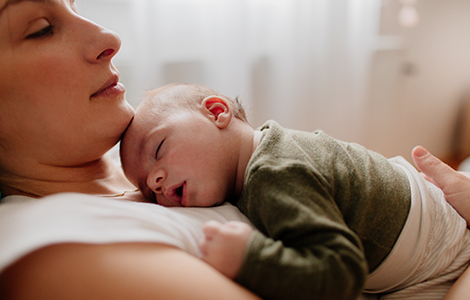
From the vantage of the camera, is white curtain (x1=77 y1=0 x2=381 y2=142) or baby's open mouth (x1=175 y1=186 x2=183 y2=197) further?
white curtain (x1=77 y1=0 x2=381 y2=142)

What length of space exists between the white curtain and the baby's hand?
1.41m

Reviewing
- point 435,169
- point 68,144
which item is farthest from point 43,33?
point 435,169

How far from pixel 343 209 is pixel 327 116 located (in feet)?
5.85

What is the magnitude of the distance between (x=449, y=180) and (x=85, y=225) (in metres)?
0.95

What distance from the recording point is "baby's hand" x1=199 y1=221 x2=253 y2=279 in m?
0.63

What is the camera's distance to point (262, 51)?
2232 mm

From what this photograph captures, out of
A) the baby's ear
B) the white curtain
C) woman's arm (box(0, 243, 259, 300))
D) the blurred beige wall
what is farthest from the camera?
the blurred beige wall

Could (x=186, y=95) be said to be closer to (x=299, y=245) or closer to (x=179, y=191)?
(x=179, y=191)

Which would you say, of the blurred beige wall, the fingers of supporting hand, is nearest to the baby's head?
the fingers of supporting hand

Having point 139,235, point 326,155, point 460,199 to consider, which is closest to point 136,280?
point 139,235

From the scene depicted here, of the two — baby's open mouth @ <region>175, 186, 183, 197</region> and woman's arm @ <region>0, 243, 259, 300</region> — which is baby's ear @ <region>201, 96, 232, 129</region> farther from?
woman's arm @ <region>0, 243, 259, 300</region>

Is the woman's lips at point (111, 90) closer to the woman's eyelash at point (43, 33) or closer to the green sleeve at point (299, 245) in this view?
the woman's eyelash at point (43, 33)

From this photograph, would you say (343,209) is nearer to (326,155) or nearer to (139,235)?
(326,155)

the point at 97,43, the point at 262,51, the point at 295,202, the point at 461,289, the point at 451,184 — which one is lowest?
the point at 461,289
